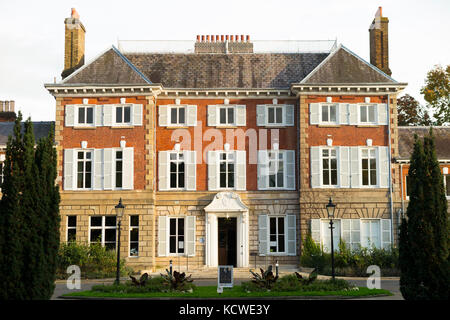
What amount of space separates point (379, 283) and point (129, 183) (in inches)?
501

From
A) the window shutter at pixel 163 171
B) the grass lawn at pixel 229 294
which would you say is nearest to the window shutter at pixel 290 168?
the window shutter at pixel 163 171

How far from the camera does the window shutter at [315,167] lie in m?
29.6

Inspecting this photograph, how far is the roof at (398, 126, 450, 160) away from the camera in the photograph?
101 ft

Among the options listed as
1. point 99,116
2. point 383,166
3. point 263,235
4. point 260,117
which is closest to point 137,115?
point 99,116

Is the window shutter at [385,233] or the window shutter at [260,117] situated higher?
the window shutter at [260,117]

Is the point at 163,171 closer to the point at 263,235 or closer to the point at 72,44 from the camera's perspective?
the point at 263,235

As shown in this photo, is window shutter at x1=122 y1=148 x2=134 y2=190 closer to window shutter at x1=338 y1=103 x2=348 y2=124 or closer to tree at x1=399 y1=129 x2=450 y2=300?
window shutter at x1=338 y1=103 x2=348 y2=124

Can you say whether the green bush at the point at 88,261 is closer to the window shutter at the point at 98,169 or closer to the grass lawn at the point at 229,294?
the window shutter at the point at 98,169

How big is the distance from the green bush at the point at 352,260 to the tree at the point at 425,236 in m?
11.3

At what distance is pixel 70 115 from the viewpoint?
3012cm

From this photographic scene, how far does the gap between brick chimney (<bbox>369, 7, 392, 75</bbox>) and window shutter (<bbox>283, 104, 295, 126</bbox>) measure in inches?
206

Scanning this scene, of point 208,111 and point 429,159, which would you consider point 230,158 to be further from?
point 429,159

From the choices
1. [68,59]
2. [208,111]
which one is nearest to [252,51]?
[208,111]

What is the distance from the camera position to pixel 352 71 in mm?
30609
